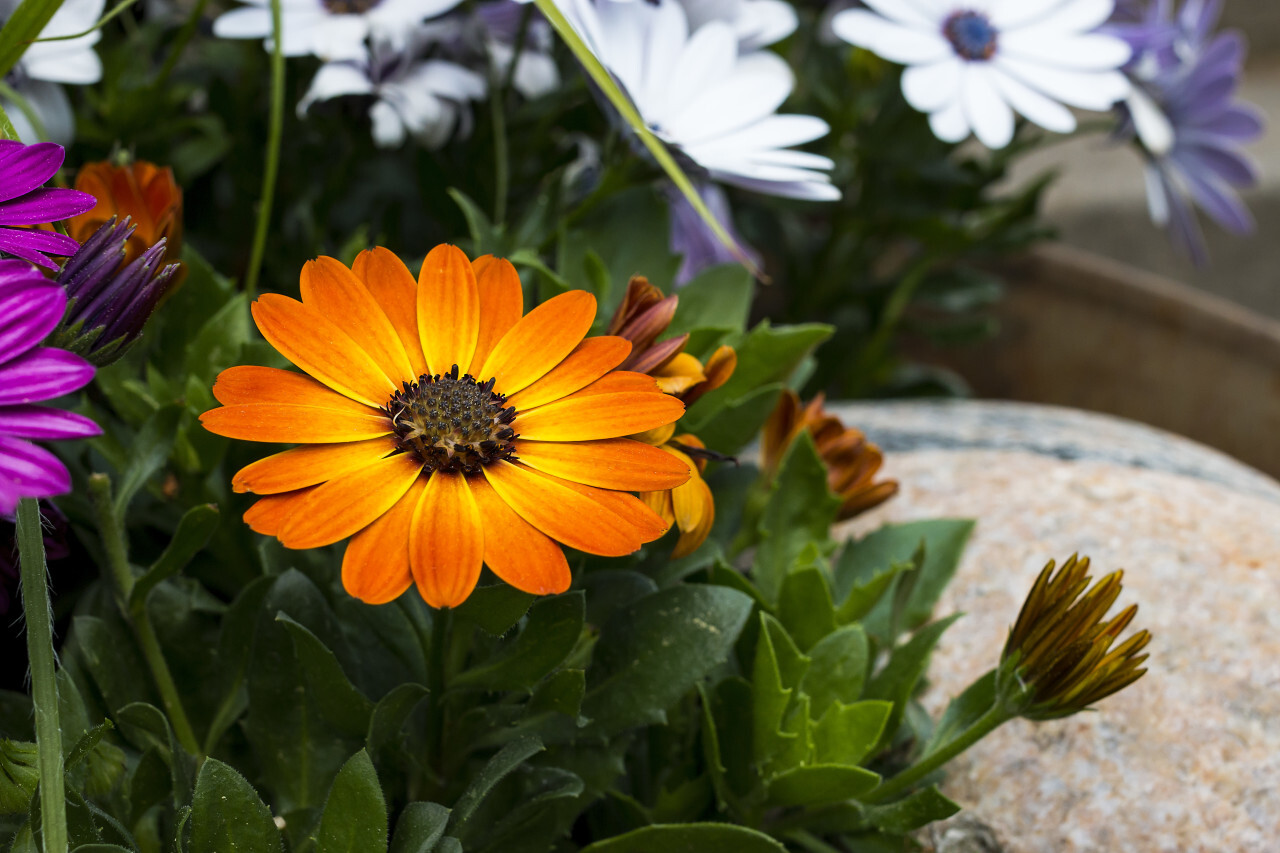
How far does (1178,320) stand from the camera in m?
1.16

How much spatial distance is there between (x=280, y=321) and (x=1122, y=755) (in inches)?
18.5

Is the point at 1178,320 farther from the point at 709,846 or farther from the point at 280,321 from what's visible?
the point at 280,321

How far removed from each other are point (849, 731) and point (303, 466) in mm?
287

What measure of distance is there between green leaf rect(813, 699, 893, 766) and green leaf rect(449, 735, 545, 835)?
0.14m

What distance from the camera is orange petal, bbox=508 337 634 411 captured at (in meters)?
0.39

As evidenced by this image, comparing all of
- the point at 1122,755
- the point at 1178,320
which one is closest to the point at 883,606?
the point at 1122,755

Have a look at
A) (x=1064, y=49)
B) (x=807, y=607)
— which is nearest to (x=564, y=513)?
(x=807, y=607)

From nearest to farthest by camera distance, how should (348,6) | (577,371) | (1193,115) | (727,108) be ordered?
(577,371) → (727,108) → (348,6) → (1193,115)

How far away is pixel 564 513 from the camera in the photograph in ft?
1.14

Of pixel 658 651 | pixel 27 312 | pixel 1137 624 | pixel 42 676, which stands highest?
pixel 27 312

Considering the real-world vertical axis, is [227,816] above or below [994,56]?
below

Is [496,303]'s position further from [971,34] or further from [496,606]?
[971,34]

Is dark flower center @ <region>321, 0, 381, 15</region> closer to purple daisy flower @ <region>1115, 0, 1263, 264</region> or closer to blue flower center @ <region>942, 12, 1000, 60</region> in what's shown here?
blue flower center @ <region>942, 12, 1000, 60</region>

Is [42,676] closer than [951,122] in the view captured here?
Yes
